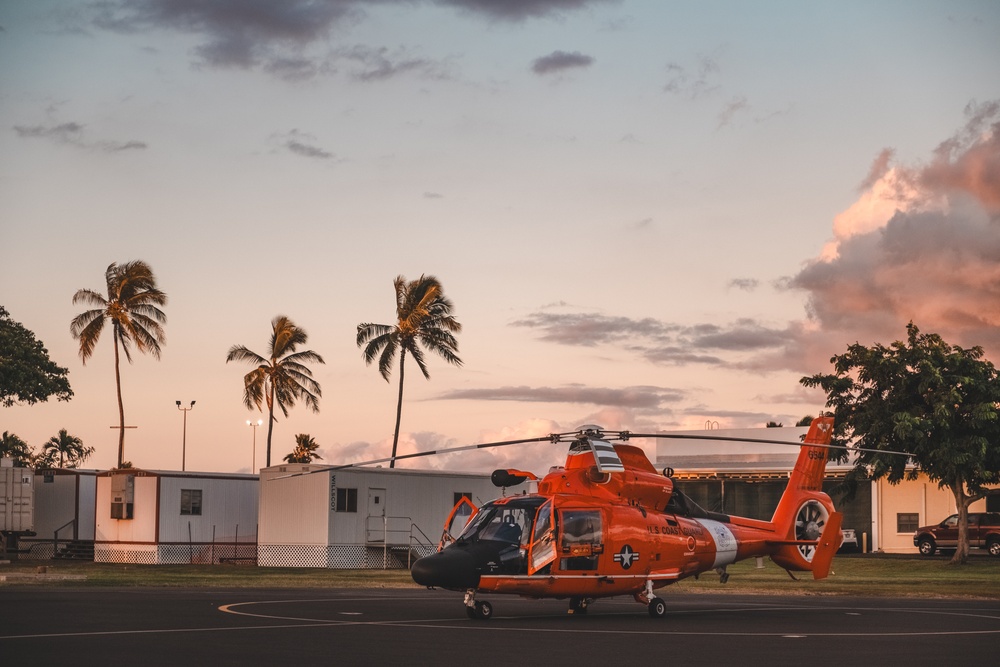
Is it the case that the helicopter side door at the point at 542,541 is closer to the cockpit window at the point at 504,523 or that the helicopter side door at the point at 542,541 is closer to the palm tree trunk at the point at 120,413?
the cockpit window at the point at 504,523

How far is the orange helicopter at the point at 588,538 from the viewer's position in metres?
19.9

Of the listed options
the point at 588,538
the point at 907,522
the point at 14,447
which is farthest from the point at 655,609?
the point at 14,447

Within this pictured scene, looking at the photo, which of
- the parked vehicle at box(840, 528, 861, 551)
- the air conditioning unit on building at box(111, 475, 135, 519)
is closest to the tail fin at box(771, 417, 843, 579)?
the air conditioning unit on building at box(111, 475, 135, 519)

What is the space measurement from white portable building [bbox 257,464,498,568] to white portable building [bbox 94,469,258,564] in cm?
291

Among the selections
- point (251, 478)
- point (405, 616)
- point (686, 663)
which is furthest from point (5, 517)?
point (686, 663)

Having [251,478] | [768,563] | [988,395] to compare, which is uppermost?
[988,395]

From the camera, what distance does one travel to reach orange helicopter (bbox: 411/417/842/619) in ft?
65.3

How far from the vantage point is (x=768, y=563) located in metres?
51.7

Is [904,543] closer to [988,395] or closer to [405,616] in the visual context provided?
[988,395]

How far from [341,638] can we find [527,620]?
15.6 ft

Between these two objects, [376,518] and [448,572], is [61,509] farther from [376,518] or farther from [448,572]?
[448,572]

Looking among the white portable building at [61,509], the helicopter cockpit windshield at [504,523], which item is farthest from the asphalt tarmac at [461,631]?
the white portable building at [61,509]

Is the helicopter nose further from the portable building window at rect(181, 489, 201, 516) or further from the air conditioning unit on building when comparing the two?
the air conditioning unit on building

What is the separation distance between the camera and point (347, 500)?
4372 centimetres
